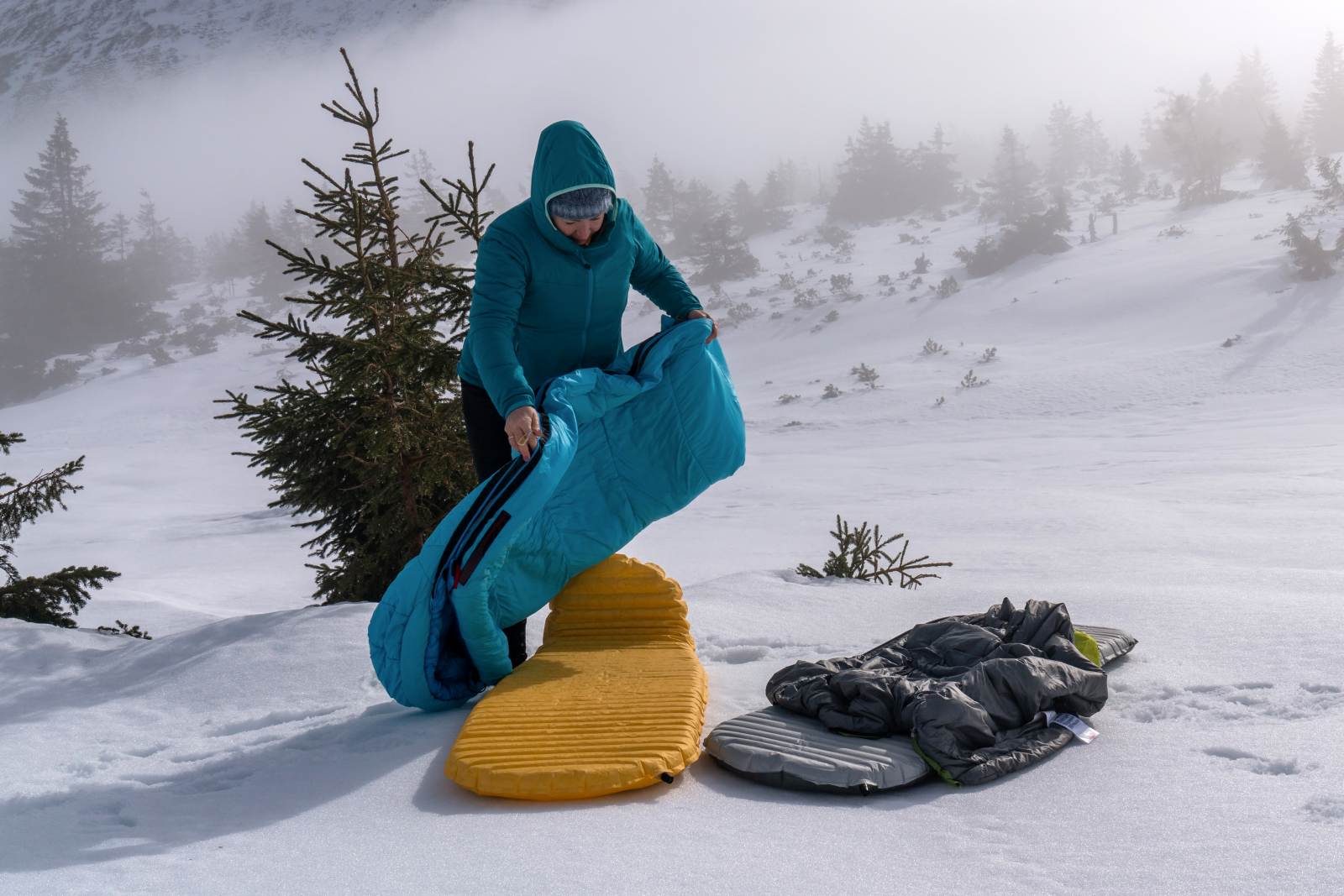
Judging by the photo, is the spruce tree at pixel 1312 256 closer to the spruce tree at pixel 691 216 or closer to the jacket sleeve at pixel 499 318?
the jacket sleeve at pixel 499 318

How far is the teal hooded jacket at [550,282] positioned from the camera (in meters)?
3.28

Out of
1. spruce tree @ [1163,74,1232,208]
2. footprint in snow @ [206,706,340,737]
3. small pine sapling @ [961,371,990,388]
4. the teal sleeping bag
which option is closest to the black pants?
Answer: the teal sleeping bag

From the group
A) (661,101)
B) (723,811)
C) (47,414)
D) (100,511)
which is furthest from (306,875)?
(661,101)

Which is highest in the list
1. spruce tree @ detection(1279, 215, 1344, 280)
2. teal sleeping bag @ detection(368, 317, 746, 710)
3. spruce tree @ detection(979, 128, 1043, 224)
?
spruce tree @ detection(979, 128, 1043, 224)

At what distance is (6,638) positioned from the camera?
490 cm

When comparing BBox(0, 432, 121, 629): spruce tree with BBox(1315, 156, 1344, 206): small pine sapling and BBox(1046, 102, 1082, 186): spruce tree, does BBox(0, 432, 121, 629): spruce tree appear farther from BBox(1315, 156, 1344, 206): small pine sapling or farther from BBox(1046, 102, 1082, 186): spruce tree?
BBox(1046, 102, 1082, 186): spruce tree

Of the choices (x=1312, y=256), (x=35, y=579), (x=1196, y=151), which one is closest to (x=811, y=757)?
(x=35, y=579)

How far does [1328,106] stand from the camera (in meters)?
47.8

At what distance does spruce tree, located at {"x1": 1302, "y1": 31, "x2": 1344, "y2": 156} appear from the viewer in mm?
47406

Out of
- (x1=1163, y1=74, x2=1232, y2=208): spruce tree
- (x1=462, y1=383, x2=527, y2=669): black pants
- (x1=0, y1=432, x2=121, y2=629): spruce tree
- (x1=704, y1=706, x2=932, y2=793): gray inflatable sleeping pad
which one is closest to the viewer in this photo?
(x1=704, y1=706, x2=932, y2=793): gray inflatable sleeping pad

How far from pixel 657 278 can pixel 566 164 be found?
0.82m

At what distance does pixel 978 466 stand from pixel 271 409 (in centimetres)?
936

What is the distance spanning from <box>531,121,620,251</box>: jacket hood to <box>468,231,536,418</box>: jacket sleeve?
0.19m

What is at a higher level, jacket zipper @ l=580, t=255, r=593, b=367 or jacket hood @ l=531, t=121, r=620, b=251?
jacket hood @ l=531, t=121, r=620, b=251
